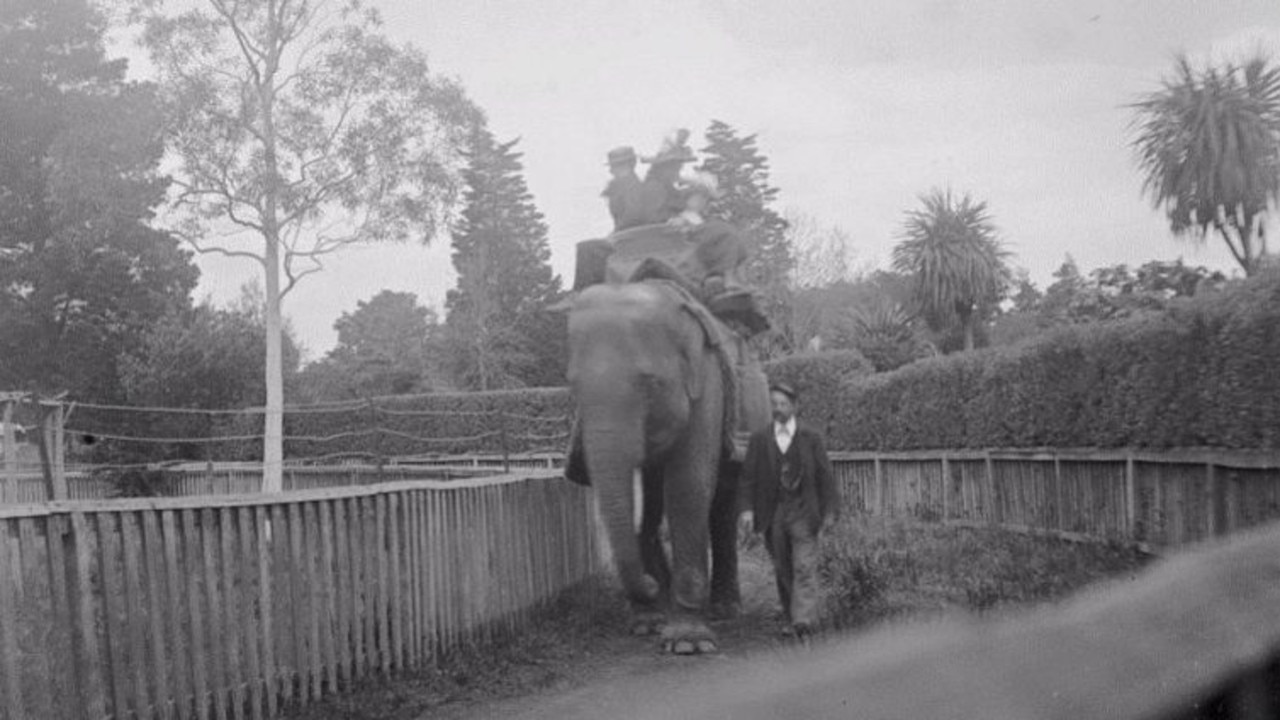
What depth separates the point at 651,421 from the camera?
764 cm

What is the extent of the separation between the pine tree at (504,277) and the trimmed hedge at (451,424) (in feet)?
4.46

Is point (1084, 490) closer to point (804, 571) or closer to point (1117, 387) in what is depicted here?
point (1117, 387)

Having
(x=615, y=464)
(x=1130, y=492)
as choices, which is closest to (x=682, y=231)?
(x=615, y=464)

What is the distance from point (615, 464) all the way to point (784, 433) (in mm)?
1311

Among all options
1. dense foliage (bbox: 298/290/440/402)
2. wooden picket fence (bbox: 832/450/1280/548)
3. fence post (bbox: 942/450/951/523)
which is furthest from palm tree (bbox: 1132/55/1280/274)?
dense foliage (bbox: 298/290/440/402)

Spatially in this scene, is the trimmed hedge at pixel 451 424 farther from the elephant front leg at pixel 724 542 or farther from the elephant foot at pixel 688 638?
the elephant foot at pixel 688 638

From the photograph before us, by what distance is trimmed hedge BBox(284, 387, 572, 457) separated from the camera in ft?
81.8

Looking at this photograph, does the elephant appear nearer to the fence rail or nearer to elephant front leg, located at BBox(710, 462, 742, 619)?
elephant front leg, located at BBox(710, 462, 742, 619)

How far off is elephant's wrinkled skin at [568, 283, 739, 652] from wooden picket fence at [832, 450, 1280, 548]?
2104mm

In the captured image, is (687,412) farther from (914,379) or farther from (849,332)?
(849,332)

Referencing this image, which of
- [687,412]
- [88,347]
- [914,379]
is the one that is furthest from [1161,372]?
[88,347]

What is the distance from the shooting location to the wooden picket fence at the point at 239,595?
4473mm

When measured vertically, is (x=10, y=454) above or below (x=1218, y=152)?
below

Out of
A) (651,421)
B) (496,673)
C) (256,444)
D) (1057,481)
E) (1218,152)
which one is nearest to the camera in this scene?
(1218,152)
